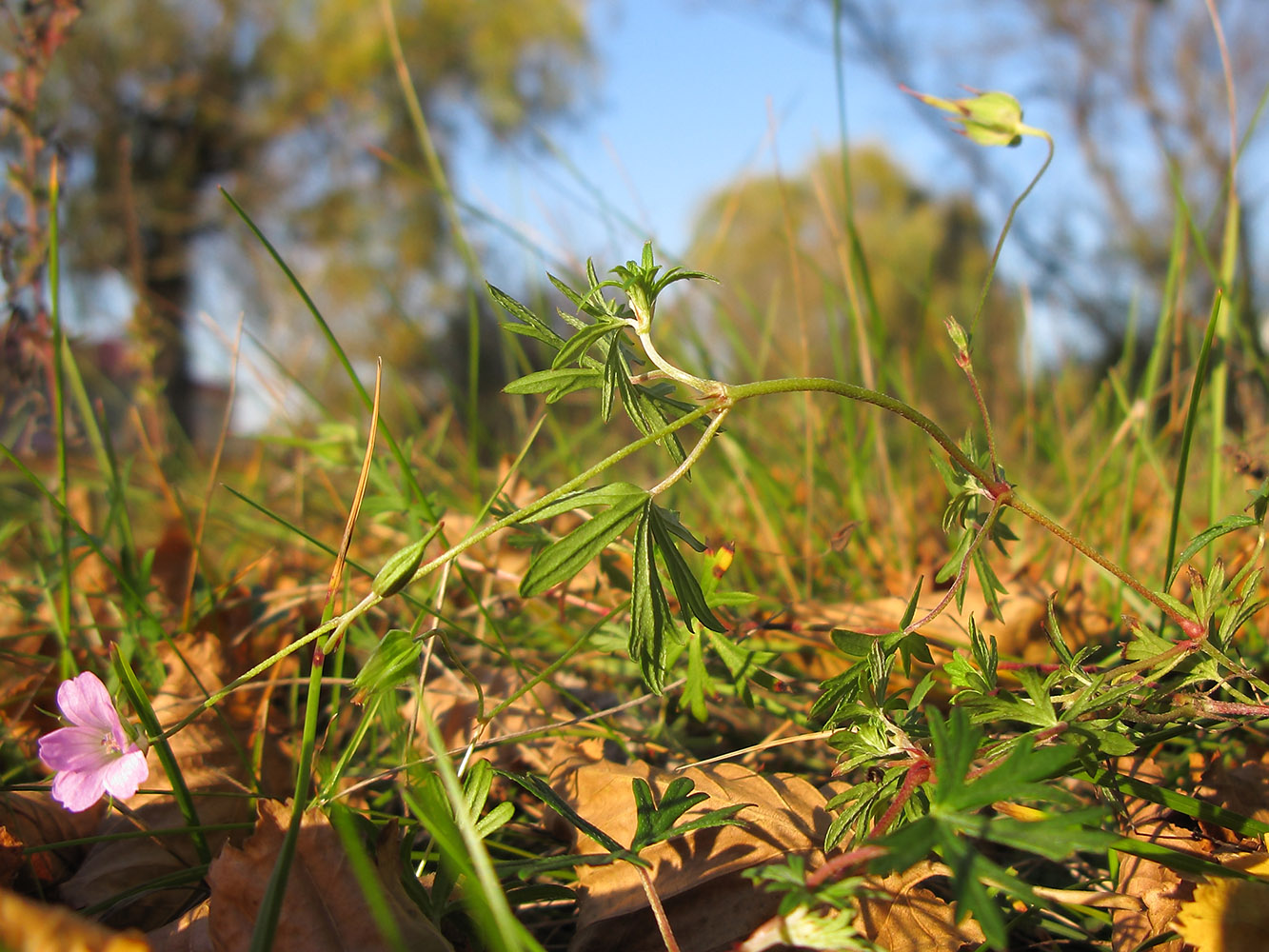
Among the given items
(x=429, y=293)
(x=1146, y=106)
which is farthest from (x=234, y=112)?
(x=1146, y=106)

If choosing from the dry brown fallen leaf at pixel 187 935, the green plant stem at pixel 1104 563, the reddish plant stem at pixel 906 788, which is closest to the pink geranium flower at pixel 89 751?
the dry brown fallen leaf at pixel 187 935

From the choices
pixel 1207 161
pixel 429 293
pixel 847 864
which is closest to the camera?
pixel 847 864

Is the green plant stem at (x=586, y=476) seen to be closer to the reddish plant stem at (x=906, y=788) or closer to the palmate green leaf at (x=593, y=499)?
the palmate green leaf at (x=593, y=499)

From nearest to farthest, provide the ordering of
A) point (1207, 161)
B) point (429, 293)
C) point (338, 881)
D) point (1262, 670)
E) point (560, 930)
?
point (338, 881) → point (560, 930) → point (1262, 670) → point (1207, 161) → point (429, 293)

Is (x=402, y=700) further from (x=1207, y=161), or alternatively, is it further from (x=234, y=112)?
(x=234, y=112)

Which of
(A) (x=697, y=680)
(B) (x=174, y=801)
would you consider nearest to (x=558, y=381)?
(A) (x=697, y=680)

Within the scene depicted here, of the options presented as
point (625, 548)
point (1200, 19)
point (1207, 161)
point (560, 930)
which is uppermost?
point (1200, 19)

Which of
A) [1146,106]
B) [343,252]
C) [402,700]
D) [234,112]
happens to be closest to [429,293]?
[343,252]

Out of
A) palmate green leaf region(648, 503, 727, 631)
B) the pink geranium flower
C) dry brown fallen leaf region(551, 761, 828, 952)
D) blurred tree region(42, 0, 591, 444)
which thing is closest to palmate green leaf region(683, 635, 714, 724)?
dry brown fallen leaf region(551, 761, 828, 952)

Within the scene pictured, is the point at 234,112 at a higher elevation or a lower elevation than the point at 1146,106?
higher

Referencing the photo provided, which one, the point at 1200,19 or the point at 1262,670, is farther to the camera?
the point at 1200,19
